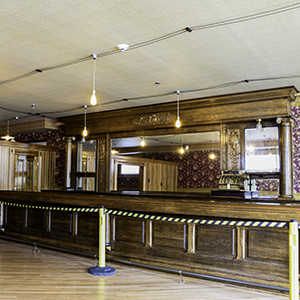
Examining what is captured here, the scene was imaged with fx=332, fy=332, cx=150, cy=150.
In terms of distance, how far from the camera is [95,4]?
3.64 metres

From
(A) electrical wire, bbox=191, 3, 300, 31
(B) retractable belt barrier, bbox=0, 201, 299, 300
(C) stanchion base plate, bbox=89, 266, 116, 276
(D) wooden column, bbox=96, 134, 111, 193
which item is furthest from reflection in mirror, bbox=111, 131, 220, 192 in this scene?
(A) electrical wire, bbox=191, 3, 300, 31

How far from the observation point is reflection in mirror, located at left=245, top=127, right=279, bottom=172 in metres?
6.90

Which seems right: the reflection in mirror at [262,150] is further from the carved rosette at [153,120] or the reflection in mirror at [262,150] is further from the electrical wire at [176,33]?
the electrical wire at [176,33]

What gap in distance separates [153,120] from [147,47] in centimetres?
370

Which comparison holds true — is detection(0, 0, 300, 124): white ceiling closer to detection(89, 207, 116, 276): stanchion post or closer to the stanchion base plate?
detection(89, 207, 116, 276): stanchion post

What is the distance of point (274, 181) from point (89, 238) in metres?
4.00

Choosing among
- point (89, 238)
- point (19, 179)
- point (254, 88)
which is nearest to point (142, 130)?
point (254, 88)

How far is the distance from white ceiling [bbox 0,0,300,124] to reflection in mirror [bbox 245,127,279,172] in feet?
3.34

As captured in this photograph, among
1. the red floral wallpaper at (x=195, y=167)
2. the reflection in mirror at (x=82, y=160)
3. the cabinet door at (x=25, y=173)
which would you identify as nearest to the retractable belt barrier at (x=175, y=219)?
the reflection in mirror at (x=82, y=160)

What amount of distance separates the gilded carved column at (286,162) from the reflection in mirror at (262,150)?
0.23 meters

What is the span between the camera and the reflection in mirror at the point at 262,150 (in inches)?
Answer: 272

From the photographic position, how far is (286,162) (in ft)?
21.6

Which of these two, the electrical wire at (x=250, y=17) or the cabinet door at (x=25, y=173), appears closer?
the electrical wire at (x=250, y=17)

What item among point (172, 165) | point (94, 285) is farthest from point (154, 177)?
point (94, 285)
